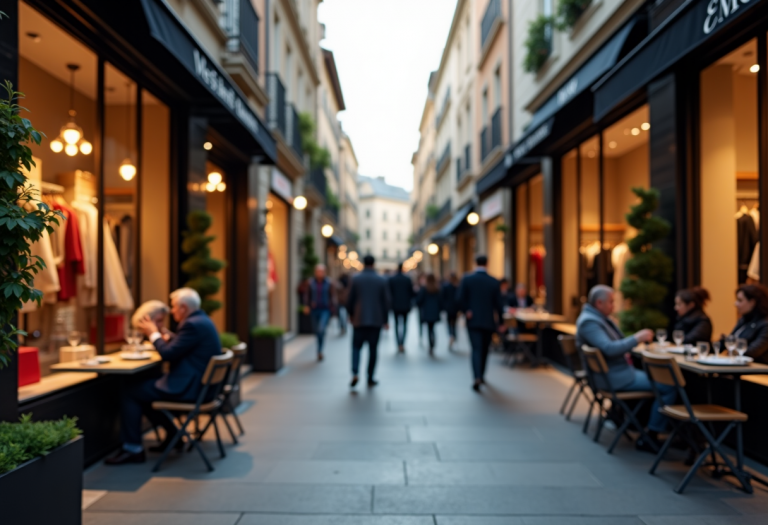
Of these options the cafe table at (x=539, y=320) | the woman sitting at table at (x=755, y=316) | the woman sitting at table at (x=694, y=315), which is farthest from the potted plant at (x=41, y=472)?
the cafe table at (x=539, y=320)

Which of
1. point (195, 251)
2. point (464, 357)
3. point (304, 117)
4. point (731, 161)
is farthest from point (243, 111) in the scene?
point (304, 117)

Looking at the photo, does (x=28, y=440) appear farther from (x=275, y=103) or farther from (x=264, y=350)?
(x=275, y=103)

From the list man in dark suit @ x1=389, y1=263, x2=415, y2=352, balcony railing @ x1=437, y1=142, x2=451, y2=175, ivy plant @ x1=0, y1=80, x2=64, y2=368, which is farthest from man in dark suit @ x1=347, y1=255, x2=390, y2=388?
balcony railing @ x1=437, y1=142, x2=451, y2=175

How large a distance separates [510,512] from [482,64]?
1650cm

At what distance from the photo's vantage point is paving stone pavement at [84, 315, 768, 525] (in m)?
4.05

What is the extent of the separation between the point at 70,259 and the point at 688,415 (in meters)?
5.70

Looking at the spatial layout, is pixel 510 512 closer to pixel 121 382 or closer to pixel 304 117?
pixel 121 382

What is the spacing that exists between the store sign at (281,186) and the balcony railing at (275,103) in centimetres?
94

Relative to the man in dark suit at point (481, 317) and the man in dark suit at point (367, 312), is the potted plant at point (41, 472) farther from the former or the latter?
the man in dark suit at point (481, 317)

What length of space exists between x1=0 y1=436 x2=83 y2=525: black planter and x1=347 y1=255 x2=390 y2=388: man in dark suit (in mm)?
5597

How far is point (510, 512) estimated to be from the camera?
13.4 feet

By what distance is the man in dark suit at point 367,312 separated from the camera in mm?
8812

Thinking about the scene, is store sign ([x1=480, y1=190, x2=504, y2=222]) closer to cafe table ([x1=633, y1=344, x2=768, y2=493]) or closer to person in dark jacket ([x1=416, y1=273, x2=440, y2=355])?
person in dark jacket ([x1=416, y1=273, x2=440, y2=355])

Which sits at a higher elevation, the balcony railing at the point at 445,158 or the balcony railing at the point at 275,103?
the balcony railing at the point at 445,158
